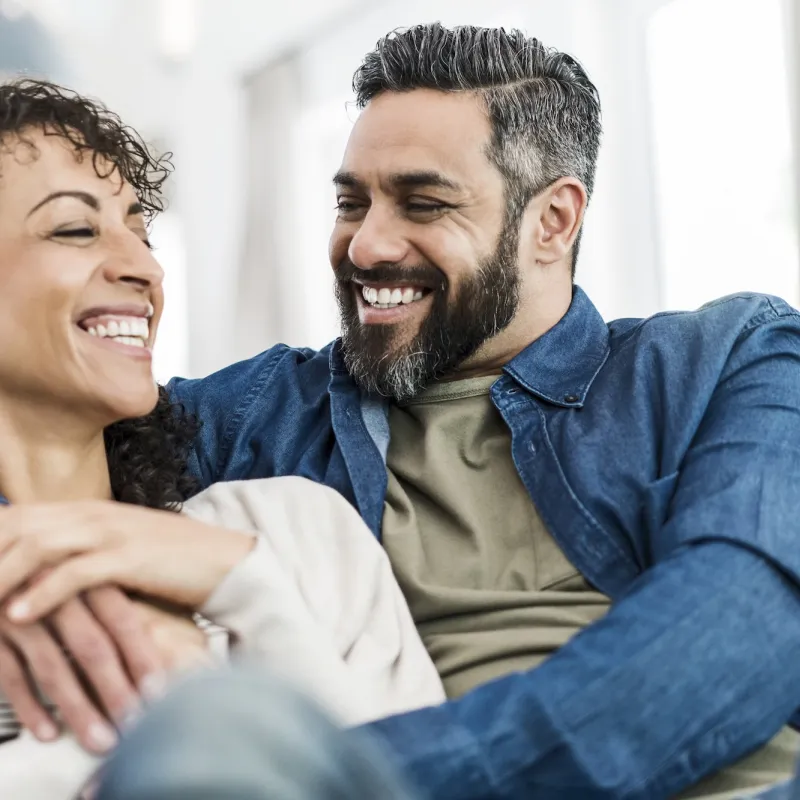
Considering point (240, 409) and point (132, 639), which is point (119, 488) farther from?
point (132, 639)

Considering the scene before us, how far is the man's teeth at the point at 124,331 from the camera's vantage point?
1.41m

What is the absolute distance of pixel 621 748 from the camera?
111cm

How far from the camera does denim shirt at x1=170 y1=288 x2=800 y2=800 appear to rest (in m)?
1.08

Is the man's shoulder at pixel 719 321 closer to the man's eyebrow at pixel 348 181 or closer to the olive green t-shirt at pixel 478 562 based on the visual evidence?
the olive green t-shirt at pixel 478 562

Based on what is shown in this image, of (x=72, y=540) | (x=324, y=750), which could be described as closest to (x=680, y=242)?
(x=72, y=540)

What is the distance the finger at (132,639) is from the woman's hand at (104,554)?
23mm

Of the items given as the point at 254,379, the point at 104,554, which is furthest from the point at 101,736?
the point at 254,379

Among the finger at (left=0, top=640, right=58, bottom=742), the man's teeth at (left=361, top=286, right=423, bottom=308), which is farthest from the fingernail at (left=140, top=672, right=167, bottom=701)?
A: the man's teeth at (left=361, top=286, right=423, bottom=308)

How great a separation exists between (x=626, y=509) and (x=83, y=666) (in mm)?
717

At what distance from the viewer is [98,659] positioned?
1140mm

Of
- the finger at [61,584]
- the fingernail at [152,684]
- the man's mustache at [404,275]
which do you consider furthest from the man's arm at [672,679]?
the man's mustache at [404,275]

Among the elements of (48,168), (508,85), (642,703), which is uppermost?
(508,85)

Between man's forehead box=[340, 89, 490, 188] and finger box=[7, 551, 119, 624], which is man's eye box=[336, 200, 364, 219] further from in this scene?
finger box=[7, 551, 119, 624]

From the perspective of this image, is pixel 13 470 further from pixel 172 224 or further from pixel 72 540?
pixel 172 224
